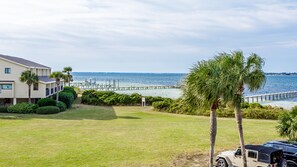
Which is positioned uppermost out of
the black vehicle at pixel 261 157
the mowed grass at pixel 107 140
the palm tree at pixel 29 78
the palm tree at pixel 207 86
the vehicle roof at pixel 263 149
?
the palm tree at pixel 29 78

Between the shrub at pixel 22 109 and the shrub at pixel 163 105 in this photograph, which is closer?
the shrub at pixel 22 109

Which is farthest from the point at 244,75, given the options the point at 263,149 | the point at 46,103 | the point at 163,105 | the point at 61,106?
the point at 61,106

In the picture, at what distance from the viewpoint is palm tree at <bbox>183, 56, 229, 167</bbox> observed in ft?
50.7

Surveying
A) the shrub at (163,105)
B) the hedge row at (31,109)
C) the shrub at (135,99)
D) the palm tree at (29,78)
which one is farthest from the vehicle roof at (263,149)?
the shrub at (135,99)

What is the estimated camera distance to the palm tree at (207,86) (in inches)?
609

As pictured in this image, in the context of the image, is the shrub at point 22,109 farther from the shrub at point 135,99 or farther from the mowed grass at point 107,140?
the shrub at point 135,99

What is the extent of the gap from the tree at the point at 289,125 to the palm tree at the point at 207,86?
24.0ft

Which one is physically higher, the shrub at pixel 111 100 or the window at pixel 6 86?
the window at pixel 6 86

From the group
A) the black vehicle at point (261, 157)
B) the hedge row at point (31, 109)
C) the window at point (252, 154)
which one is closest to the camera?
the black vehicle at point (261, 157)

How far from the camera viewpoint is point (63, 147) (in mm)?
22656

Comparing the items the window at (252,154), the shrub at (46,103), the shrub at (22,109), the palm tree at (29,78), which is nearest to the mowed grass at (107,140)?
the window at (252,154)

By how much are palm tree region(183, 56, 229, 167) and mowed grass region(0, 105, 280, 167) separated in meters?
4.52

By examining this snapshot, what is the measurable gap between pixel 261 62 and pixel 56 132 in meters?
19.3

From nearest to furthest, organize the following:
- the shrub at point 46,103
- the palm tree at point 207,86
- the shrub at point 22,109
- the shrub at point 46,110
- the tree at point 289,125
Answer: the palm tree at point 207,86, the tree at point 289,125, the shrub at point 46,110, the shrub at point 22,109, the shrub at point 46,103
